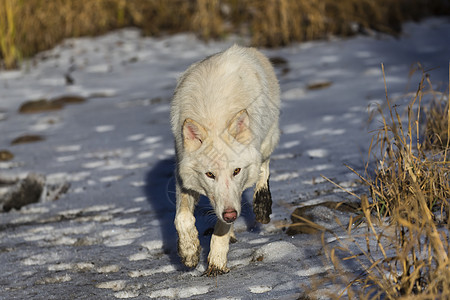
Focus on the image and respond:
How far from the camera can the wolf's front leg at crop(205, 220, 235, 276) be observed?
13.0 ft

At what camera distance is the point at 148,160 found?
23.3ft

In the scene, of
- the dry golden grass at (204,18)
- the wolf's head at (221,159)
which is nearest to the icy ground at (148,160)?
the dry golden grass at (204,18)

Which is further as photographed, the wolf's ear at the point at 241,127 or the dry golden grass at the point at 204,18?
the dry golden grass at the point at 204,18

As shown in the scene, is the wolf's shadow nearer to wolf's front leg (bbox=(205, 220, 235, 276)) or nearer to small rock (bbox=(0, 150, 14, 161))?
wolf's front leg (bbox=(205, 220, 235, 276))

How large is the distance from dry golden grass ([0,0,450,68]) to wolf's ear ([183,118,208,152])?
8021mm

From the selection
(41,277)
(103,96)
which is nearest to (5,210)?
(41,277)

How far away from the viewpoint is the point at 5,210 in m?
5.98

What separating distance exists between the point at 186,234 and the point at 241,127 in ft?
2.76

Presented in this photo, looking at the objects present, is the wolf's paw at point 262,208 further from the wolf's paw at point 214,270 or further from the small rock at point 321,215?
the wolf's paw at point 214,270

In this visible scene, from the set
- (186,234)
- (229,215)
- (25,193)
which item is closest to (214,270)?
(186,234)

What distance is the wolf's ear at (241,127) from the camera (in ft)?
12.2

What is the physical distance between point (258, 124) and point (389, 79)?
17.7 feet

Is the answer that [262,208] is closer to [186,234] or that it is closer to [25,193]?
[186,234]

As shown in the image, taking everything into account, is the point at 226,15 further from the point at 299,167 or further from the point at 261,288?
the point at 261,288
